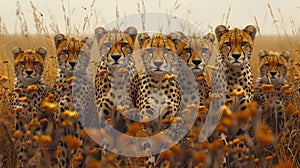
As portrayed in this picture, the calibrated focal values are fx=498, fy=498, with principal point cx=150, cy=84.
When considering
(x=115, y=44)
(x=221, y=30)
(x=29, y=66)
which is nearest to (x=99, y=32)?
(x=115, y=44)

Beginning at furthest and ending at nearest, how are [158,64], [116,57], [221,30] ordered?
[221,30]
[116,57]
[158,64]

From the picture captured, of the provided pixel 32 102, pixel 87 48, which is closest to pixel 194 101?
pixel 87 48

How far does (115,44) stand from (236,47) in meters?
0.80

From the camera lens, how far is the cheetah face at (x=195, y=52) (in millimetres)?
3309

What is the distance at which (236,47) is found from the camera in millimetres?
3275

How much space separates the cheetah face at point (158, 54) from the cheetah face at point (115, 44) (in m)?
0.15

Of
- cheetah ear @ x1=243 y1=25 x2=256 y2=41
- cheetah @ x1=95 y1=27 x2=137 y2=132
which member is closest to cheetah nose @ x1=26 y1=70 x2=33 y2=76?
cheetah @ x1=95 y1=27 x2=137 y2=132

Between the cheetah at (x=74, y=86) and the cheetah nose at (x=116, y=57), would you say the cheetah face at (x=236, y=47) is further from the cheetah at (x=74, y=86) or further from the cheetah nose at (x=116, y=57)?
the cheetah at (x=74, y=86)

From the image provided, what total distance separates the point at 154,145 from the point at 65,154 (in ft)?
2.24

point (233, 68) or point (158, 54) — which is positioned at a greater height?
point (158, 54)

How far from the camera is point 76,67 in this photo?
329 cm

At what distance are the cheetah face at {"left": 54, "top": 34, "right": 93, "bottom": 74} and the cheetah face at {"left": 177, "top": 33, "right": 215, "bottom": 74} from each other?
641 mm

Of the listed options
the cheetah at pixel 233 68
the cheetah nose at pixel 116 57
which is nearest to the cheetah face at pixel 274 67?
the cheetah at pixel 233 68

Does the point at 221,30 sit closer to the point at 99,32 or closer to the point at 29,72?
the point at 99,32
